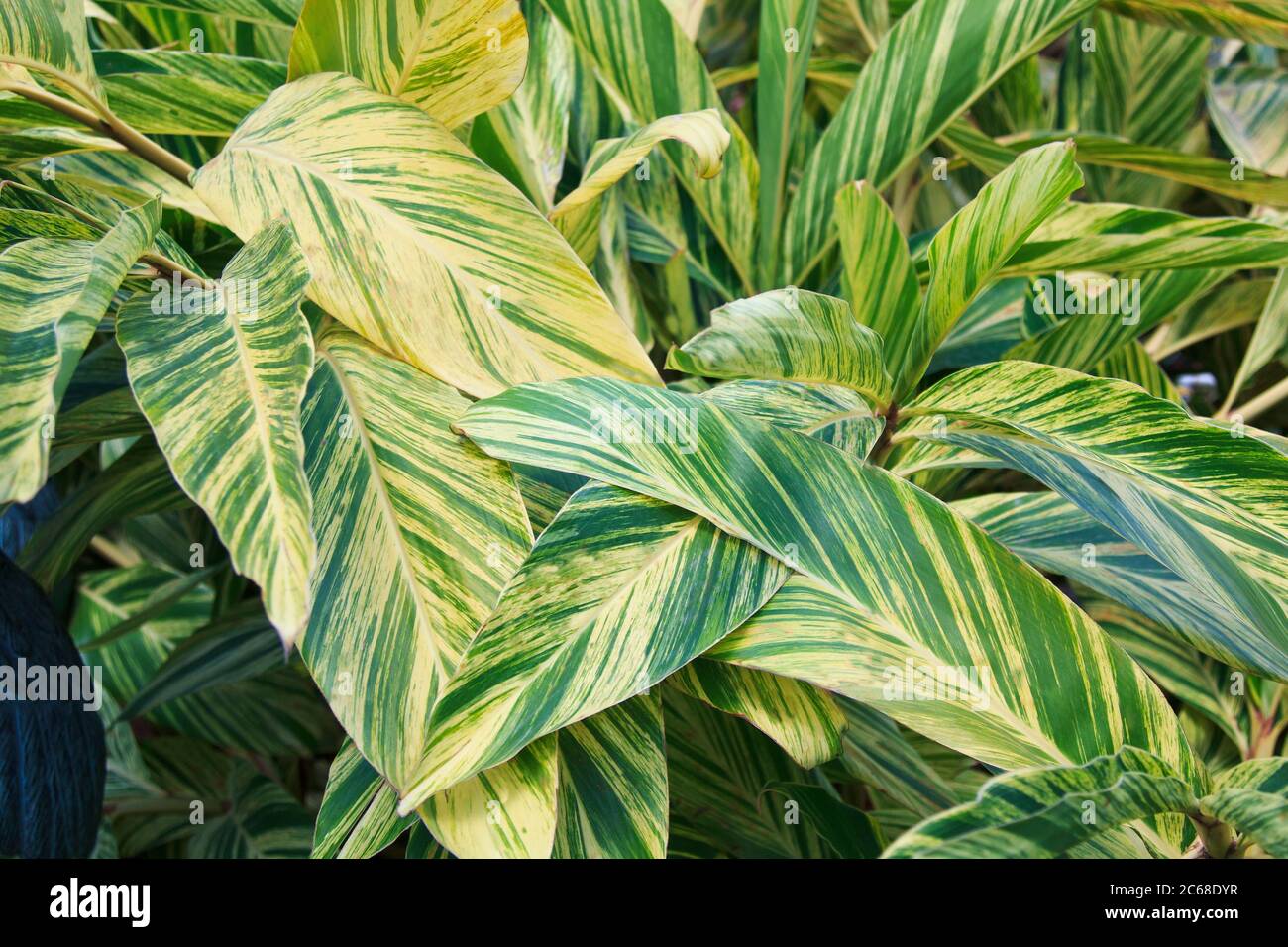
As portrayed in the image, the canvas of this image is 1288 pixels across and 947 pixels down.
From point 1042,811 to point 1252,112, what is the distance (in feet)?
2.39

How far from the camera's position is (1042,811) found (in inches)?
12.3

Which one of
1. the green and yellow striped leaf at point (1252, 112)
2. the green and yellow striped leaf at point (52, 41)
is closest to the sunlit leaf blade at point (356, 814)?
the green and yellow striped leaf at point (52, 41)

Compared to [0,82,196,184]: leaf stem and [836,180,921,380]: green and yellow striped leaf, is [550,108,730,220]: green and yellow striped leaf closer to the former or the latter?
[836,180,921,380]: green and yellow striped leaf

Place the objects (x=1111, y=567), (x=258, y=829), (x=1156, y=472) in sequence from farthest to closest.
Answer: (x=258, y=829)
(x=1111, y=567)
(x=1156, y=472)

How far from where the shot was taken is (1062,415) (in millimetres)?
430

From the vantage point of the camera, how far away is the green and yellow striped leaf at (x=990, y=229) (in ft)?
1.30

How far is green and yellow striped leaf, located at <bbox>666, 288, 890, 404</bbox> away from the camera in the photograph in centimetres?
40

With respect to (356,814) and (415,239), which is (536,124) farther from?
(356,814)

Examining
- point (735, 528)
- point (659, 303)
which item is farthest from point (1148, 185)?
point (735, 528)

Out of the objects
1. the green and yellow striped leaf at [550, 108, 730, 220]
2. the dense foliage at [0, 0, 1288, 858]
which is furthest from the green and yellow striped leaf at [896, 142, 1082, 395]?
the green and yellow striped leaf at [550, 108, 730, 220]

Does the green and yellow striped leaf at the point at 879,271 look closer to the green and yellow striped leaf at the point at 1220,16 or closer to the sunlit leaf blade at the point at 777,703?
the sunlit leaf blade at the point at 777,703

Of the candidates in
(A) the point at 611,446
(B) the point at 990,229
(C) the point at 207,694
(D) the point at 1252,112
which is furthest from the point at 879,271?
(C) the point at 207,694

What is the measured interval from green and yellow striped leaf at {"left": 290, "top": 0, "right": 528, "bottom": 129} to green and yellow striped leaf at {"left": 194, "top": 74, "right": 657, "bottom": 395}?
2 centimetres
